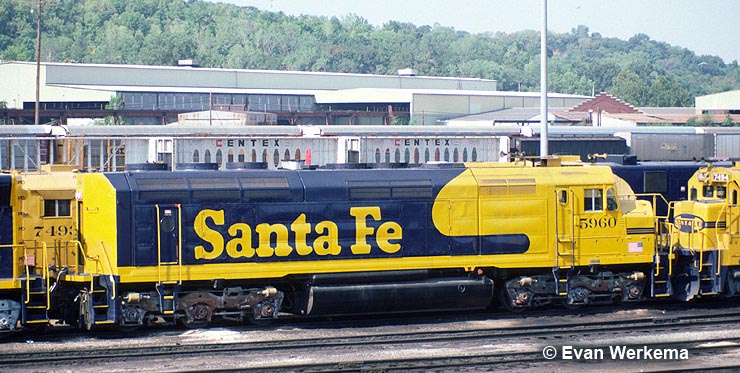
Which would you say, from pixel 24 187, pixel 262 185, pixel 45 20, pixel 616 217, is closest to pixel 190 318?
pixel 262 185

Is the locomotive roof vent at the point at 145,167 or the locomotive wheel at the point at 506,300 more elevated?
the locomotive roof vent at the point at 145,167

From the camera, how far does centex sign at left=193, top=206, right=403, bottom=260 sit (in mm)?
18703

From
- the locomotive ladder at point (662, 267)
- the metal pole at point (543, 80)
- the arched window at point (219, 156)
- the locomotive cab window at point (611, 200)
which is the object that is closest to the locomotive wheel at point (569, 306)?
the locomotive ladder at point (662, 267)

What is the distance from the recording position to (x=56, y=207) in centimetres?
1906

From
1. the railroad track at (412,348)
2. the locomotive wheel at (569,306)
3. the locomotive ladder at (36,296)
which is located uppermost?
the locomotive ladder at (36,296)

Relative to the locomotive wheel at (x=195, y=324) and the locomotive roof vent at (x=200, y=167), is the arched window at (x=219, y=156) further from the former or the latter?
the locomotive wheel at (x=195, y=324)

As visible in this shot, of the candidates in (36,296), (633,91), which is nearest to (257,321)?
(36,296)

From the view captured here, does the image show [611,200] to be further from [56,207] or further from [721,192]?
[56,207]

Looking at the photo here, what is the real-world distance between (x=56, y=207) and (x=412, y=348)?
25.2 ft

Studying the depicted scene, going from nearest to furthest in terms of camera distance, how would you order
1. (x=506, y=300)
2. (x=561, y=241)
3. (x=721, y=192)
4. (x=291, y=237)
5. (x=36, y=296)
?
(x=36, y=296) < (x=291, y=237) < (x=561, y=241) < (x=506, y=300) < (x=721, y=192)

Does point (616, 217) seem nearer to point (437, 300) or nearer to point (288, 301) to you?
point (437, 300)

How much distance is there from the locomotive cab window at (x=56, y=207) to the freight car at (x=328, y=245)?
3.9 inches

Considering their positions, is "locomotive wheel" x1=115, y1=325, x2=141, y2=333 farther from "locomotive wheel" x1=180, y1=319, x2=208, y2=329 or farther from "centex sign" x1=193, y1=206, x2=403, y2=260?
"centex sign" x1=193, y1=206, x2=403, y2=260

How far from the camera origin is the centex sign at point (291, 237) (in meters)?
18.7
